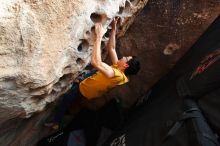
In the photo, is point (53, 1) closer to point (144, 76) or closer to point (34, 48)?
point (34, 48)

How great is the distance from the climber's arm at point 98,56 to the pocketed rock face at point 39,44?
0.09 feet

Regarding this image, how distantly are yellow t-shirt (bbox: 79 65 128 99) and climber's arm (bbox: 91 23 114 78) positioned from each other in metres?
A: 0.05

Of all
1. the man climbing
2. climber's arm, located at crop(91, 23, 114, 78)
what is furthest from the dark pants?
climber's arm, located at crop(91, 23, 114, 78)

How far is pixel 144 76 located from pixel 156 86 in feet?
0.39

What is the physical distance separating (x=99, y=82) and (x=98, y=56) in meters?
0.24

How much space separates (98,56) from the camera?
1.47m

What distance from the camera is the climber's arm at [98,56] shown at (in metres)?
1.38

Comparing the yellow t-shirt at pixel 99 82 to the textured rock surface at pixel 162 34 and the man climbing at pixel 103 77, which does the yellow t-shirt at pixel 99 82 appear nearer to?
the man climbing at pixel 103 77

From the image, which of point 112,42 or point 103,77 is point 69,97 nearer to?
point 103,77

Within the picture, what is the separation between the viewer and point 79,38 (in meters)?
1.32

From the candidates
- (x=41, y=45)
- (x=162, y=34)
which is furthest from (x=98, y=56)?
(x=162, y=34)

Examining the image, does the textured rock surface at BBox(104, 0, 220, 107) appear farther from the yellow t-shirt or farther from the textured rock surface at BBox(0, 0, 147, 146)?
Result: the textured rock surface at BBox(0, 0, 147, 146)

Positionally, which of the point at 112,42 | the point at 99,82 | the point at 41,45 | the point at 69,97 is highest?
the point at 41,45

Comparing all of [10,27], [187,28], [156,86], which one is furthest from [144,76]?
[10,27]
